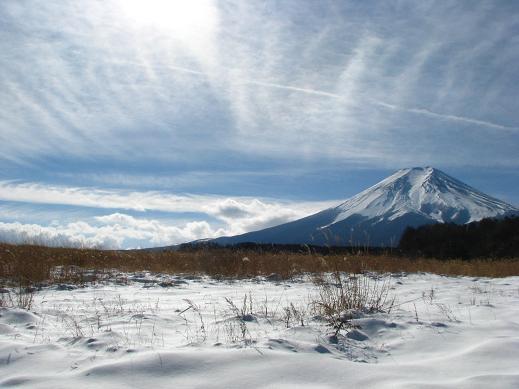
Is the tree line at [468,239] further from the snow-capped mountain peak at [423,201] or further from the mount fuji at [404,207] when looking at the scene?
the snow-capped mountain peak at [423,201]

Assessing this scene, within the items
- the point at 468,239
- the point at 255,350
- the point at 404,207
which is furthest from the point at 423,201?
the point at 255,350

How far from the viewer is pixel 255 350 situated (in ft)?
8.20

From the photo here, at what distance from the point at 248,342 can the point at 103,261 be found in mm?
8428

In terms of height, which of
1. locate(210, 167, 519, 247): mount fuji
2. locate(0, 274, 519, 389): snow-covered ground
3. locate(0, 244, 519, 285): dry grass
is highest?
locate(210, 167, 519, 247): mount fuji

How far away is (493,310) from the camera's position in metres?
4.14

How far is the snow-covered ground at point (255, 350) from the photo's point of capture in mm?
2051

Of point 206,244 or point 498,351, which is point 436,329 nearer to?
point 498,351

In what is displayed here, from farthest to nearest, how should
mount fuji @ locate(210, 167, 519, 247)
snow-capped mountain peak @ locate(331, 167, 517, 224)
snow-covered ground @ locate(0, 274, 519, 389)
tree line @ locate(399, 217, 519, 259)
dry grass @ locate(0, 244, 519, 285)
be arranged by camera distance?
snow-capped mountain peak @ locate(331, 167, 517, 224) → mount fuji @ locate(210, 167, 519, 247) → tree line @ locate(399, 217, 519, 259) → dry grass @ locate(0, 244, 519, 285) → snow-covered ground @ locate(0, 274, 519, 389)

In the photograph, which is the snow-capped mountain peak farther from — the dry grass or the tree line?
the dry grass

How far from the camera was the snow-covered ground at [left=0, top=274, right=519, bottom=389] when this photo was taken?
2.05 meters

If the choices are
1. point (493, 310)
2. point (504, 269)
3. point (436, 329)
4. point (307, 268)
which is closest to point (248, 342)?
point (436, 329)

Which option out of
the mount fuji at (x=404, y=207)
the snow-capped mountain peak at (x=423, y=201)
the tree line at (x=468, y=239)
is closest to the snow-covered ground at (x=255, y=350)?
the tree line at (x=468, y=239)

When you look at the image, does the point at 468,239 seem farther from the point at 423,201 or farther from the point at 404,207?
the point at 423,201

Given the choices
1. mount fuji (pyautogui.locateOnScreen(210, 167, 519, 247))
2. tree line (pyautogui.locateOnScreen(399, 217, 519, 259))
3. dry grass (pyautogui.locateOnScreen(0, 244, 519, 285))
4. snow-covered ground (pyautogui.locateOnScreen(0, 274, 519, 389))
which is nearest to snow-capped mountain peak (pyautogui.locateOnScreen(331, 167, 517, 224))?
mount fuji (pyautogui.locateOnScreen(210, 167, 519, 247))
